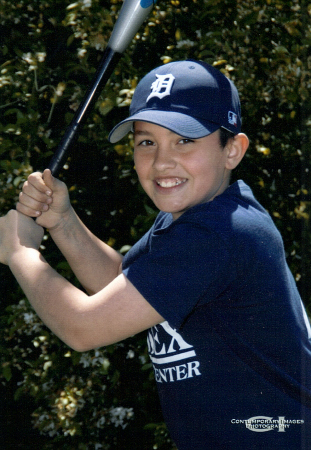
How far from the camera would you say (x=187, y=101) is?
143 cm

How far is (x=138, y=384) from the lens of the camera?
2443mm

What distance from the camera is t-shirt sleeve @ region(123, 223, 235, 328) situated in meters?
1.24

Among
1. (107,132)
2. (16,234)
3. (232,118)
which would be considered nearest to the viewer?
(232,118)

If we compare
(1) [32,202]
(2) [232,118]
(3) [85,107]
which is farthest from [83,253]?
(2) [232,118]

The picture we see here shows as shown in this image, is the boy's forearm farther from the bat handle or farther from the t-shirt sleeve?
the t-shirt sleeve

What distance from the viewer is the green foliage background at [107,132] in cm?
219

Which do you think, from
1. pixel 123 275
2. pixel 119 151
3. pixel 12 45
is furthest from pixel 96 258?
pixel 12 45

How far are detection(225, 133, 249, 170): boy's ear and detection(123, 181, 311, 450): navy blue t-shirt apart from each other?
0.18 meters

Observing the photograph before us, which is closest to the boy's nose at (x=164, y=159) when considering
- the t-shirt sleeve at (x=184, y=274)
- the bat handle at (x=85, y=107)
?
the t-shirt sleeve at (x=184, y=274)

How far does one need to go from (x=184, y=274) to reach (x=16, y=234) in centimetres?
62

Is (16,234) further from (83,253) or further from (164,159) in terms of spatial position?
(164,159)

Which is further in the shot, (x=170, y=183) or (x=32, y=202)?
(x=32, y=202)

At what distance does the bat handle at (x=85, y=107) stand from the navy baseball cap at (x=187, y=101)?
249mm

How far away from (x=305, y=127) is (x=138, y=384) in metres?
1.39
